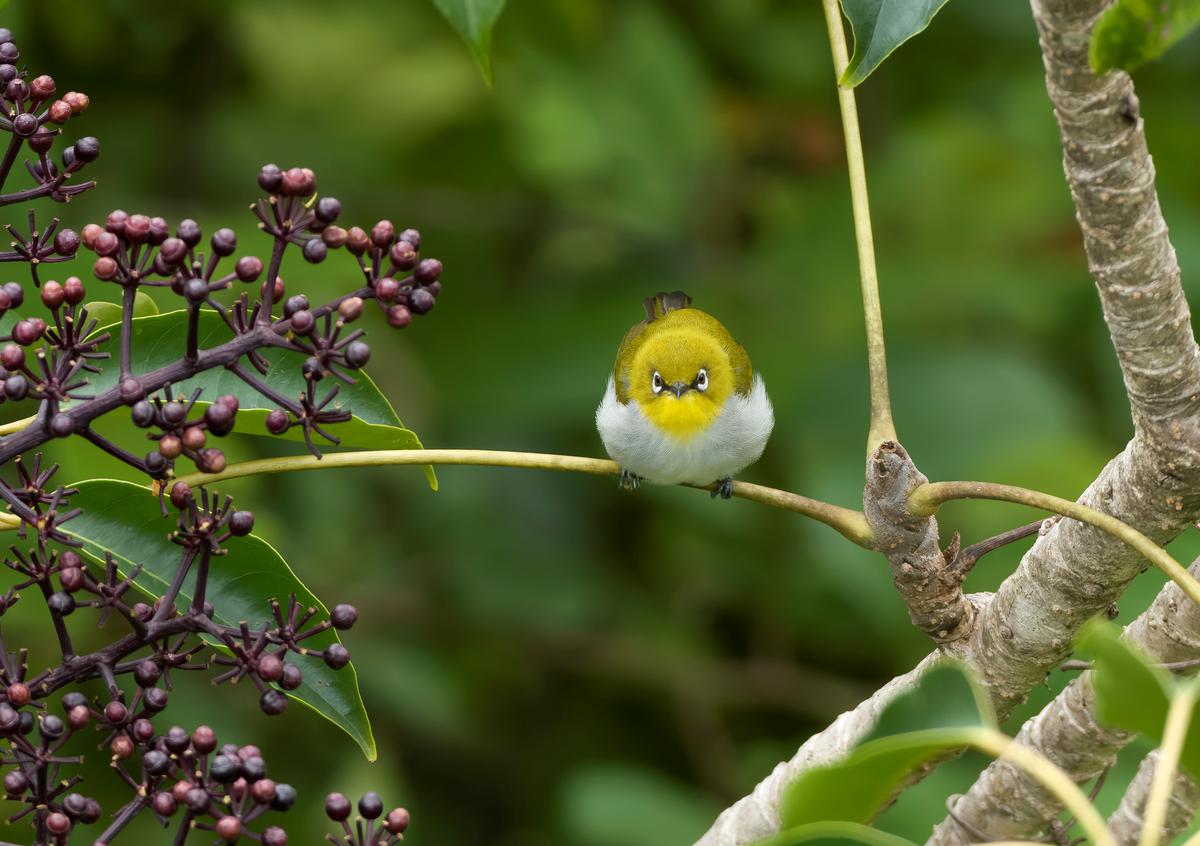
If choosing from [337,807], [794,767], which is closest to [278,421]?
[337,807]

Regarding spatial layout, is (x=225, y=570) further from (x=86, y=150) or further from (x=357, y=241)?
(x=86, y=150)

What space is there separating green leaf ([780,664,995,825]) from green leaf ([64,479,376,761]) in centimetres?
74

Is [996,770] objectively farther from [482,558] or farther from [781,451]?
[482,558]

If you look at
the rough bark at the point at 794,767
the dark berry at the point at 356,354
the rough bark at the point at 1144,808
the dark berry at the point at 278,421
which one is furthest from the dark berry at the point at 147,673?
the rough bark at the point at 1144,808

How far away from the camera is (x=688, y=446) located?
11.2 feet

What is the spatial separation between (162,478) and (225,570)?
0.23m

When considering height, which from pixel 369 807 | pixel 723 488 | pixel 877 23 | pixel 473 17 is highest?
pixel 877 23

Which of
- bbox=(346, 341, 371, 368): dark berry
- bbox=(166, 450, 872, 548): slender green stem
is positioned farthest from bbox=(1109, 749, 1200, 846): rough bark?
bbox=(346, 341, 371, 368): dark berry

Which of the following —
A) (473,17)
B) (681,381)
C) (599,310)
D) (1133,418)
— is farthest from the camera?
(599,310)

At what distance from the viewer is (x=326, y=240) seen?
1854mm

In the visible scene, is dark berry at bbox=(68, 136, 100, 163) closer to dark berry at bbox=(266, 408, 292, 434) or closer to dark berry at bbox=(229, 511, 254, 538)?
dark berry at bbox=(266, 408, 292, 434)

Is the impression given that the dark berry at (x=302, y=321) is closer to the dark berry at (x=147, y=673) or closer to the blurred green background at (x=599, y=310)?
the dark berry at (x=147, y=673)

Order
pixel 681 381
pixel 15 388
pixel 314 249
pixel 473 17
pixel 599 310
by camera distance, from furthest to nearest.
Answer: pixel 599 310, pixel 681 381, pixel 314 249, pixel 15 388, pixel 473 17

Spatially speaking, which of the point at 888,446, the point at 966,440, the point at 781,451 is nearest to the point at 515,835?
the point at 781,451
